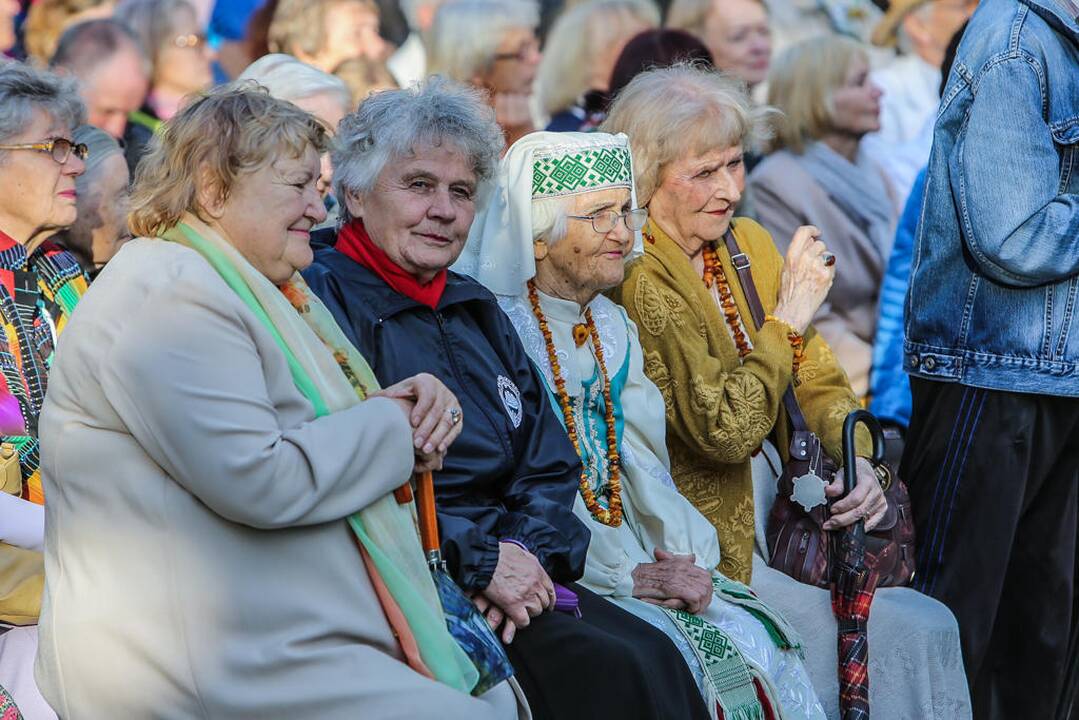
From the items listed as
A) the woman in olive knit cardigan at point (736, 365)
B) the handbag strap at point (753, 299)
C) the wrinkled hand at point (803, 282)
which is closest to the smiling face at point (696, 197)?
the woman in olive knit cardigan at point (736, 365)

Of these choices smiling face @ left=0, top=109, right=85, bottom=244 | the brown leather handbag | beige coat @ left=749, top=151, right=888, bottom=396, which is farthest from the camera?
beige coat @ left=749, top=151, right=888, bottom=396

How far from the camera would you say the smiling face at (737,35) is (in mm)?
7961

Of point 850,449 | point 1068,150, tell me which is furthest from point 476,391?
point 1068,150

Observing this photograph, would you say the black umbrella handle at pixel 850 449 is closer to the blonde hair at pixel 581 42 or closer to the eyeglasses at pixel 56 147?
the eyeglasses at pixel 56 147

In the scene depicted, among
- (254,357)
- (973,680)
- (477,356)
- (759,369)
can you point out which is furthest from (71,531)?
(973,680)

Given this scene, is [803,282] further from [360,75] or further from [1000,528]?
[360,75]

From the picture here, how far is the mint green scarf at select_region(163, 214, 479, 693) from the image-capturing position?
312cm

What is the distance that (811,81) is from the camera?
7258mm

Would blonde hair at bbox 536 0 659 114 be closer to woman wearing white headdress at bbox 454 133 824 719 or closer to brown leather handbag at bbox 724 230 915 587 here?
woman wearing white headdress at bbox 454 133 824 719

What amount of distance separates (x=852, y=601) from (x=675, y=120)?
4.95 feet

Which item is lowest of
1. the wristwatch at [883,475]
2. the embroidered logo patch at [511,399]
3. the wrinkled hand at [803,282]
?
the wristwatch at [883,475]

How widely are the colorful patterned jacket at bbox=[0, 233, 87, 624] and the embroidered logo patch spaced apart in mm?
1056

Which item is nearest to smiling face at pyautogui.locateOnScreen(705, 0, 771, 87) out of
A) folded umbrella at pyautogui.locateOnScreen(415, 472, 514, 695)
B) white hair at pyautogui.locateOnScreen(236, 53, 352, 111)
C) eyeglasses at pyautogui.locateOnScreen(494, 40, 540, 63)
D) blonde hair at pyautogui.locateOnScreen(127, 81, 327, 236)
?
eyeglasses at pyautogui.locateOnScreen(494, 40, 540, 63)

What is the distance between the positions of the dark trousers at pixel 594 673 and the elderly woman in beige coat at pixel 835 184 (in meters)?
3.45
